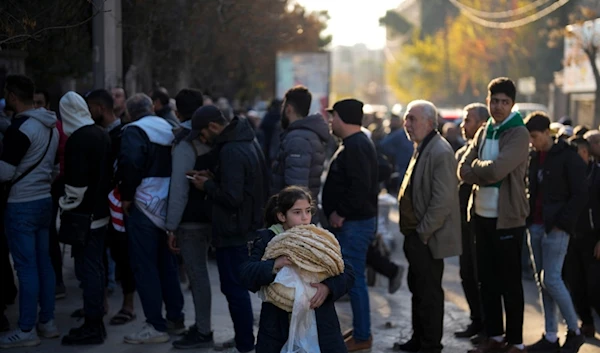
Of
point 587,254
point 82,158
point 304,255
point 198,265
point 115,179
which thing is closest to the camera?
point 304,255

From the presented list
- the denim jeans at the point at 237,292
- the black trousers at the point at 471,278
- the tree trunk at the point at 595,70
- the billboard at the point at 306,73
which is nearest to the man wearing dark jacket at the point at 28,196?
the denim jeans at the point at 237,292

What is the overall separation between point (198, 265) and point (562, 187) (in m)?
2.96

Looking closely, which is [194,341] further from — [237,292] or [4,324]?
[4,324]

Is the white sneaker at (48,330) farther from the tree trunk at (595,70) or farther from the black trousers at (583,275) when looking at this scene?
the tree trunk at (595,70)

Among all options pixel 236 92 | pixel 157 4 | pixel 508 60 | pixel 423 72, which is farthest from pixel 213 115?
pixel 423 72

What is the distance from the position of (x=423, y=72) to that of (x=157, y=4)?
7470 centimetres

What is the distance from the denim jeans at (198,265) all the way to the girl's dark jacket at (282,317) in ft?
7.84

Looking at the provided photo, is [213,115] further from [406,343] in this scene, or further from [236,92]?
[236,92]

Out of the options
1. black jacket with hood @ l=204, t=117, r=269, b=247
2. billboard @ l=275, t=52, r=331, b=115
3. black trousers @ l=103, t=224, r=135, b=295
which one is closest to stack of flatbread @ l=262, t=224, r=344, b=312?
black jacket with hood @ l=204, t=117, r=269, b=247

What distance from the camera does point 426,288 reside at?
23.0 ft

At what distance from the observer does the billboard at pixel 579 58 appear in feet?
105

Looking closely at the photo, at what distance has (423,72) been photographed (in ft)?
273

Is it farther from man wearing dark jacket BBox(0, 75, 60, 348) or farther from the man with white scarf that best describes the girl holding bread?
man wearing dark jacket BBox(0, 75, 60, 348)

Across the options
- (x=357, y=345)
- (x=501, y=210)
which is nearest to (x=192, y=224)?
(x=357, y=345)
